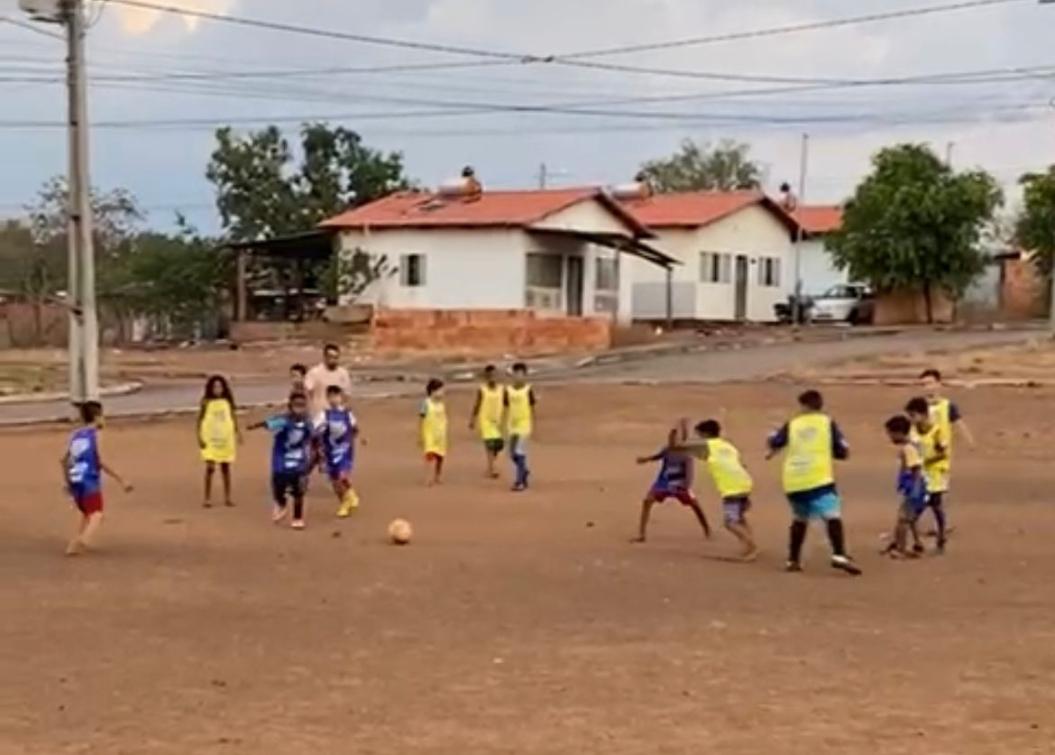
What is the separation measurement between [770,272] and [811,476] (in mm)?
49394

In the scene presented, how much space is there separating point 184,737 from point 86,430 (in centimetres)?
758

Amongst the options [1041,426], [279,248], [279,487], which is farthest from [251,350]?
[279,487]

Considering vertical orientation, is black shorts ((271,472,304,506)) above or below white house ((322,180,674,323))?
below

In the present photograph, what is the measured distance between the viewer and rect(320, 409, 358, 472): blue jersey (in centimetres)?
1834

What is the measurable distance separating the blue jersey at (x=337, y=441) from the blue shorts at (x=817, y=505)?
555 cm

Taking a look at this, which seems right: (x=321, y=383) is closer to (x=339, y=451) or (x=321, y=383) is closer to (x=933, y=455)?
(x=339, y=451)

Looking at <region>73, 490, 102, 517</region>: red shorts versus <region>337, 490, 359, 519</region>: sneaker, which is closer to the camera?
<region>73, 490, 102, 517</region>: red shorts

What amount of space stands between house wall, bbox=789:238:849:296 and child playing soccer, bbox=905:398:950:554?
168ft

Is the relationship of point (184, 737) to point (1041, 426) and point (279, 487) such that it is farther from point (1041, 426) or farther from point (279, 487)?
point (1041, 426)

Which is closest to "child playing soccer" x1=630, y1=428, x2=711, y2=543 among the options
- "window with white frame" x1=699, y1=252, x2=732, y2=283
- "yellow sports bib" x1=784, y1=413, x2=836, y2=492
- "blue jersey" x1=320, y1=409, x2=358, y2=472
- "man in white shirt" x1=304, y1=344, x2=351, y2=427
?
A: "yellow sports bib" x1=784, y1=413, x2=836, y2=492

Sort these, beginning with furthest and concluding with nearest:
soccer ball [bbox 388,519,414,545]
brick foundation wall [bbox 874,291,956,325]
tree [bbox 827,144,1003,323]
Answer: brick foundation wall [bbox 874,291,956,325] < tree [bbox 827,144,1003,323] < soccer ball [bbox 388,519,414,545]

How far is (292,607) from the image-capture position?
40.2ft

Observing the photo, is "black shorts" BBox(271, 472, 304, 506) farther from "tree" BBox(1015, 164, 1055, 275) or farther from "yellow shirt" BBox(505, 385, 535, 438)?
"tree" BBox(1015, 164, 1055, 275)

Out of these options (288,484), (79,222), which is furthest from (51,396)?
(288,484)
